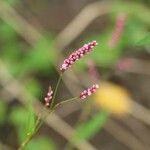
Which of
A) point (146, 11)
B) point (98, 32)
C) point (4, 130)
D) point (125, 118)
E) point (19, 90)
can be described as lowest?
point (4, 130)

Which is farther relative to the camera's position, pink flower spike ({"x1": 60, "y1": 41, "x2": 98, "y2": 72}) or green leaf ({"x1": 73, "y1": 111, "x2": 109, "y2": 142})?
green leaf ({"x1": 73, "y1": 111, "x2": 109, "y2": 142})

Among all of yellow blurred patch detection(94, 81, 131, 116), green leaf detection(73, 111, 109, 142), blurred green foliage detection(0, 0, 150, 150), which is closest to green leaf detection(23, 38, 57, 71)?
blurred green foliage detection(0, 0, 150, 150)

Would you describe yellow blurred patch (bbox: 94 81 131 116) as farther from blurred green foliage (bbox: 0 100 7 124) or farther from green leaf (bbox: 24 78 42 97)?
blurred green foliage (bbox: 0 100 7 124)

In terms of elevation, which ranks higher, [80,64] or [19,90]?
[80,64]

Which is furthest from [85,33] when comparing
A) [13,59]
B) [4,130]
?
[4,130]

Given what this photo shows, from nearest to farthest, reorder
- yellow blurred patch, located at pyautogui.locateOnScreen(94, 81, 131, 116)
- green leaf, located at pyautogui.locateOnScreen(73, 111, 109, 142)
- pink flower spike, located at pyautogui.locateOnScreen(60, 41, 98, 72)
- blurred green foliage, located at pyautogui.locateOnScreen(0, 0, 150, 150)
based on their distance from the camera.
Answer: pink flower spike, located at pyautogui.locateOnScreen(60, 41, 98, 72) → green leaf, located at pyautogui.locateOnScreen(73, 111, 109, 142) → blurred green foliage, located at pyautogui.locateOnScreen(0, 0, 150, 150) → yellow blurred patch, located at pyautogui.locateOnScreen(94, 81, 131, 116)

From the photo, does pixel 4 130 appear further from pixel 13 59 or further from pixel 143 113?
pixel 143 113

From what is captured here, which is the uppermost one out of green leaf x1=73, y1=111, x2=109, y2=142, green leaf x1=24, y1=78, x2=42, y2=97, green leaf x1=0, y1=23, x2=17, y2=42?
green leaf x1=73, y1=111, x2=109, y2=142

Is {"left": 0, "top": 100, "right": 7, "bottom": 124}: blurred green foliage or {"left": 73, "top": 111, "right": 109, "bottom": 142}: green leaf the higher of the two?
{"left": 73, "top": 111, "right": 109, "bottom": 142}: green leaf
